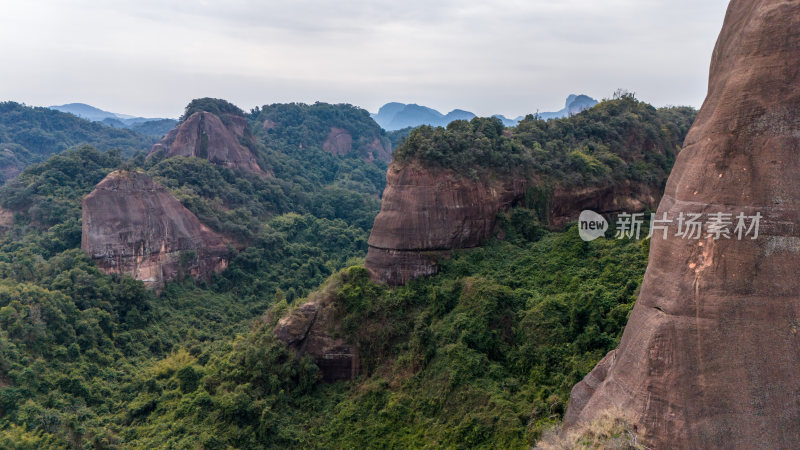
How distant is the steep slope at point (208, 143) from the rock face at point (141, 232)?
17.6 m

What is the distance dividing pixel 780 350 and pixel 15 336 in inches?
1139

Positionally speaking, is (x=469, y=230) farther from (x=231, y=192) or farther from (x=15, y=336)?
(x=231, y=192)

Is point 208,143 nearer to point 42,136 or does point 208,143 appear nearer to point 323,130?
point 323,130

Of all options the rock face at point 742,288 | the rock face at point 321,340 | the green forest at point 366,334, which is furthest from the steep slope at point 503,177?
the rock face at point 742,288

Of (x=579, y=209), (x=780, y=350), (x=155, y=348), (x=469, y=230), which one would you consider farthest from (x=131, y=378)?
(x=780, y=350)

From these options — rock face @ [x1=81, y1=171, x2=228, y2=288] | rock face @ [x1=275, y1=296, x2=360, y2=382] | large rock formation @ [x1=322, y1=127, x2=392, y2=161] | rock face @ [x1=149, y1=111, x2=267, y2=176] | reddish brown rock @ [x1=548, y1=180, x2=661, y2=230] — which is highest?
large rock formation @ [x1=322, y1=127, x2=392, y2=161]

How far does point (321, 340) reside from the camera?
2228 centimetres

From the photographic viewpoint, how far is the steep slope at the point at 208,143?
52709mm

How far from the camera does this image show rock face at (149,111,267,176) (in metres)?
52.7

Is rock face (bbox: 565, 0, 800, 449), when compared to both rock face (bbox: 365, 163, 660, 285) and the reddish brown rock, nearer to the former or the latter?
rock face (bbox: 365, 163, 660, 285)

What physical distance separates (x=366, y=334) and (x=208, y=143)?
1524 inches

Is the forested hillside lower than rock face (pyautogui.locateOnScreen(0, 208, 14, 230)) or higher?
higher

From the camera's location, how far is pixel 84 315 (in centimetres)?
2716

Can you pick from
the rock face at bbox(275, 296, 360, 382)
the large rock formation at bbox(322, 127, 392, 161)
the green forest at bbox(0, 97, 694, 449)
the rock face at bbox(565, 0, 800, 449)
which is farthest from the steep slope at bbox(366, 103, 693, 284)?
the large rock formation at bbox(322, 127, 392, 161)
